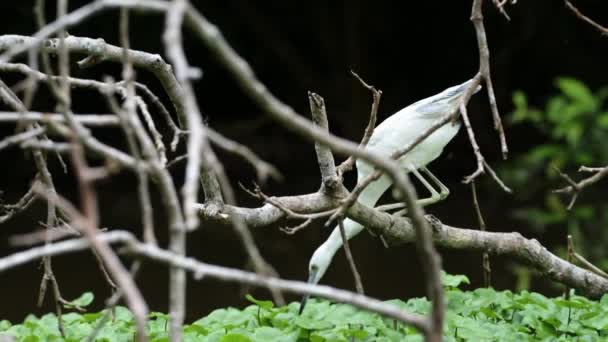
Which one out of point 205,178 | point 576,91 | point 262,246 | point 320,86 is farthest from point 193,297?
point 205,178

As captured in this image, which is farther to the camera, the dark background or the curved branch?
the dark background

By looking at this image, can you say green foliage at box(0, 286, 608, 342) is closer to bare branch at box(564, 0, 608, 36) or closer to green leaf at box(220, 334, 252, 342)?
green leaf at box(220, 334, 252, 342)

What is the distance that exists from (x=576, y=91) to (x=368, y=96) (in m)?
2.65

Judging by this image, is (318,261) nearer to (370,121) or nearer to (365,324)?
(365,324)

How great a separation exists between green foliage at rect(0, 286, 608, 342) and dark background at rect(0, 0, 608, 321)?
3.96 metres

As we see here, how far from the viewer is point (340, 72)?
309 inches

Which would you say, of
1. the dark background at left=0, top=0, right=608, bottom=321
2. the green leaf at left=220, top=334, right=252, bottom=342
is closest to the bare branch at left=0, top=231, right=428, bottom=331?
the green leaf at left=220, top=334, right=252, bottom=342

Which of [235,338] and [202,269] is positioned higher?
[235,338]

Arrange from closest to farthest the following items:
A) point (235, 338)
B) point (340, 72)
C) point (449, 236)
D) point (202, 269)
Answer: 1. point (202, 269)
2. point (235, 338)
3. point (449, 236)
4. point (340, 72)

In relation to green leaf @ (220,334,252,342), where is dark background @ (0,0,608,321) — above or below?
above

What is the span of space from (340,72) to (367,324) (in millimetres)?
5641

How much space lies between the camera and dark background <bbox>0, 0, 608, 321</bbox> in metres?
7.08

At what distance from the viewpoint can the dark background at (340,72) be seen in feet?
23.2

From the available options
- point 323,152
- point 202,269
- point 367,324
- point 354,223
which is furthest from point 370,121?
point 202,269
